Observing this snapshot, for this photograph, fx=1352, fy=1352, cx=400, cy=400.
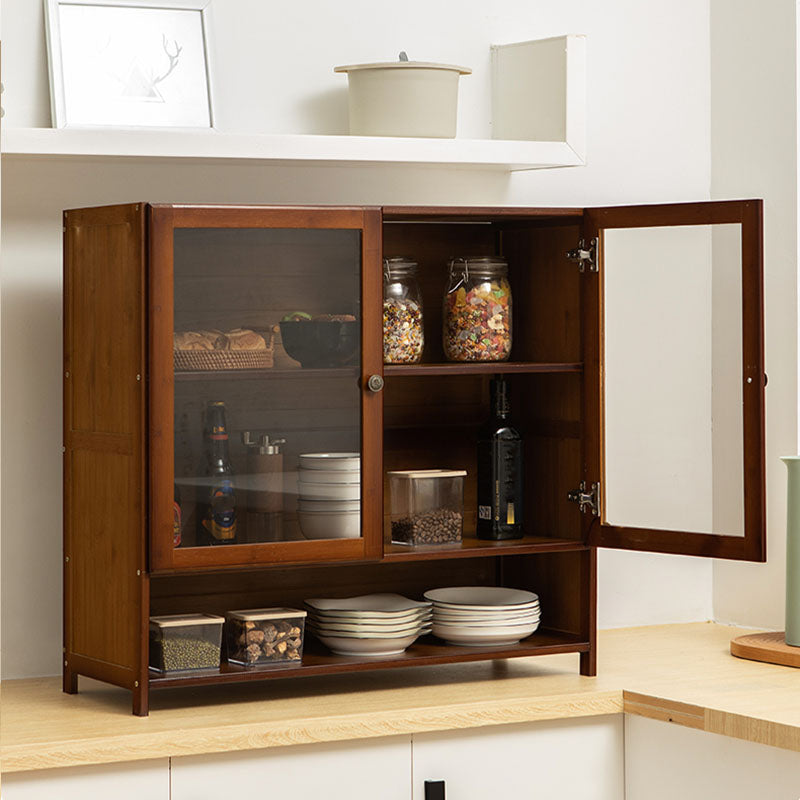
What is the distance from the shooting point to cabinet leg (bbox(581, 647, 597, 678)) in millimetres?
2656

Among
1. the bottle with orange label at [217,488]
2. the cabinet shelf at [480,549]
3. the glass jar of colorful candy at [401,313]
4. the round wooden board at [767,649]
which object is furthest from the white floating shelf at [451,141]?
the round wooden board at [767,649]

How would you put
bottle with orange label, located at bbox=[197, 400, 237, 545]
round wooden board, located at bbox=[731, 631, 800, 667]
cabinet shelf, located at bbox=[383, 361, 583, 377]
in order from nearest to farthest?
bottle with orange label, located at bbox=[197, 400, 237, 545] → cabinet shelf, located at bbox=[383, 361, 583, 377] → round wooden board, located at bbox=[731, 631, 800, 667]

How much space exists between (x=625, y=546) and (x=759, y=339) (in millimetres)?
474

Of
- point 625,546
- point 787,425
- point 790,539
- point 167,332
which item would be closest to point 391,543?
point 625,546

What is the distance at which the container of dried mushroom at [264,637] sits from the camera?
2434 mm

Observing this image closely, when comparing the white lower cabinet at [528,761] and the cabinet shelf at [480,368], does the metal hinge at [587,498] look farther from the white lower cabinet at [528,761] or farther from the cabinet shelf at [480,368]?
the white lower cabinet at [528,761]

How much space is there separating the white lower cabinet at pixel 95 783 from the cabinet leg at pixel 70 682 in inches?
14.6

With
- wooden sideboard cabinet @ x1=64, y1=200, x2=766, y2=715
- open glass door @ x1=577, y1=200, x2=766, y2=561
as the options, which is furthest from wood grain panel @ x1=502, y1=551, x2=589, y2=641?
open glass door @ x1=577, y1=200, x2=766, y2=561

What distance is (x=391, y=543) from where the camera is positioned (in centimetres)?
265

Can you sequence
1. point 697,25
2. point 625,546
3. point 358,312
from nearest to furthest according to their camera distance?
point 358,312, point 625,546, point 697,25

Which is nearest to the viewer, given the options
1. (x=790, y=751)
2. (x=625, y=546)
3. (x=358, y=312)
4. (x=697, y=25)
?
(x=790, y=751)

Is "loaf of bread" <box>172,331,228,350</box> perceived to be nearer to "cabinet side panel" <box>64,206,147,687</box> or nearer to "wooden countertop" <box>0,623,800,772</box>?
"cabinet side panel" <box>64,206,147,687</box>

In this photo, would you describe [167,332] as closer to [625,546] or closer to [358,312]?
[358,312]

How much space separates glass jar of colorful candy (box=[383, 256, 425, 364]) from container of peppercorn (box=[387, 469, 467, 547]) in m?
0.23
